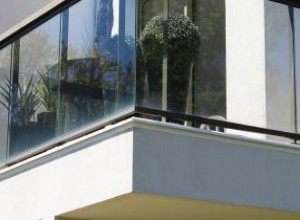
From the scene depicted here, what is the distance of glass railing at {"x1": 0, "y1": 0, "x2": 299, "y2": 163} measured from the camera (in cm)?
832

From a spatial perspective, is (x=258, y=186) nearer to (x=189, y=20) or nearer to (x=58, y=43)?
(x=189, y=20)

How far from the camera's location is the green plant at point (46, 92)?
9.55 metres

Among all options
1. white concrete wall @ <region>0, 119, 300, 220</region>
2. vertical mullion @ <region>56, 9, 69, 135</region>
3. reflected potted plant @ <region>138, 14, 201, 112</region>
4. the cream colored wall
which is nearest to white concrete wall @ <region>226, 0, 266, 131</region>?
white concrete wall @ <region>0, 119, 300, 220</region>

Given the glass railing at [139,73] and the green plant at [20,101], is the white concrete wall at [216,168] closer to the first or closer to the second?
the glass railing at [139,73]

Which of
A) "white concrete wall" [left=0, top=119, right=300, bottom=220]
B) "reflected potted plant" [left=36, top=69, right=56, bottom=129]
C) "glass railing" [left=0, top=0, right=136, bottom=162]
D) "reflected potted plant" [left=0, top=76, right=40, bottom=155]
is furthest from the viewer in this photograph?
"reflected potted plant" [left=0, top=76, right=40, bottom=155]

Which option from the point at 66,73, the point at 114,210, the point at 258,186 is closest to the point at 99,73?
the point at 66,73

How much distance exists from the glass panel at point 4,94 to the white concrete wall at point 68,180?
0.53 meters

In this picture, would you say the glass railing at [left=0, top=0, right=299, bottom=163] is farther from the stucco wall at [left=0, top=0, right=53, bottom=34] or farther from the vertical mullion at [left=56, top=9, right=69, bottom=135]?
the stucco wall at [left=0, top=0, right=53, bottom=34]

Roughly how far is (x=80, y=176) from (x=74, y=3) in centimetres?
197

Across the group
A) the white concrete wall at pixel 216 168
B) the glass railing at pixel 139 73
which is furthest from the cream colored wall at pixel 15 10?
the white concrete wall at pixel 216 168

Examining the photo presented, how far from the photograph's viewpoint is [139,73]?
26.8ft

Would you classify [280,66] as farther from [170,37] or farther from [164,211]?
[164,211]

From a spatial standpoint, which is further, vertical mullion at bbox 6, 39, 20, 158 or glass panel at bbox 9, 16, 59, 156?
vertical mullion at bbox 6, 39, 20, 158

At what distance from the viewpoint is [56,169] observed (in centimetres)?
892
